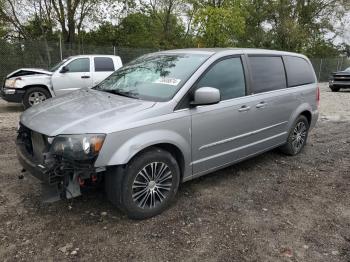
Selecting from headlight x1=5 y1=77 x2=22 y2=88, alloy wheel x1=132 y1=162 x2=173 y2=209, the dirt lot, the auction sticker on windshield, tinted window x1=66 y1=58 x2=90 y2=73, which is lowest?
the dirt lot

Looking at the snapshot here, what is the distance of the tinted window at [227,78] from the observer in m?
4.02

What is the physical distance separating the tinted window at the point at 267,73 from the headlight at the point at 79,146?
243 centimetres

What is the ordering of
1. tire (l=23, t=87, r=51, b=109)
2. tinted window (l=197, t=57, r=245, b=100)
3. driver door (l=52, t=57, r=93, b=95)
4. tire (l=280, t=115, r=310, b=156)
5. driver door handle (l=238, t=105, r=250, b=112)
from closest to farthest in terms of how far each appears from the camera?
tinted window (l=197, t=57, r=245, b=100) → driver door handle (l=238, t=105, r=250, b=112) → tire (l=280, t=115, r=310, b=156) → tire (l=23, t=87, r=51, b=109) → driver door (l=52, t=57, r=93, b=95)

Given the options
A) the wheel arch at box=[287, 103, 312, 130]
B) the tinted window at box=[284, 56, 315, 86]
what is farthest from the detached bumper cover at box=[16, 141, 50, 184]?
the tinted window at box=[284, 56, 315, 86]

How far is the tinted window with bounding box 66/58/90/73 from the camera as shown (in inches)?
398

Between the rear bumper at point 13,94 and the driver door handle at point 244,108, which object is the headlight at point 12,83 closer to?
the rear bumper at point 13,94

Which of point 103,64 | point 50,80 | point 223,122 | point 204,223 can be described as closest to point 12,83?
point 50,80

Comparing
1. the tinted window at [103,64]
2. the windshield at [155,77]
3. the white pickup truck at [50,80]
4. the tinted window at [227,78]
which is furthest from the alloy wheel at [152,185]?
the tinted window at [103,64]

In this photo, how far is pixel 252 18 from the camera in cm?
3259

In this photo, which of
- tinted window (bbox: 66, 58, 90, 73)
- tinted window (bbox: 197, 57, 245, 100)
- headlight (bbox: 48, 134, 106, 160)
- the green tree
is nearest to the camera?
headlight (bbox: 48, 134, 106, 160)

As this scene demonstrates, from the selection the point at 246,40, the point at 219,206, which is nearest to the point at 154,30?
the point at 246,40

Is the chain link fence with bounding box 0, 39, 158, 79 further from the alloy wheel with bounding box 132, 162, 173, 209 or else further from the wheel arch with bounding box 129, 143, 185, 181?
the alloy wheel with bounding box 132, 162, 173, 209

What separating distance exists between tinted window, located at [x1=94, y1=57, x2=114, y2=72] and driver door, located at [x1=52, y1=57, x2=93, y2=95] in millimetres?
257

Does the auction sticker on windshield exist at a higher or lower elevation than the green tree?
lower
